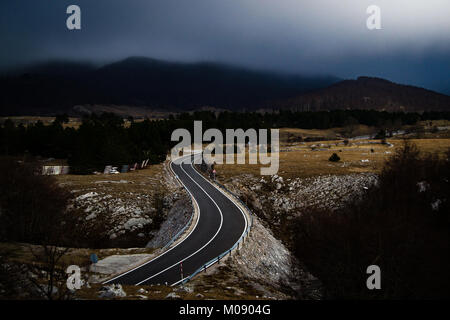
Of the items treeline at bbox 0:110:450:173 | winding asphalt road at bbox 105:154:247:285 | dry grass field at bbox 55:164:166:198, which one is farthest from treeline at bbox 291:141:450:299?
treeline at bbox 0:110:450:173

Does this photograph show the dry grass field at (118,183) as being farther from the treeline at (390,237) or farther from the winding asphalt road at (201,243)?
the treeline at (390,237)

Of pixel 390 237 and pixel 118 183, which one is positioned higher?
pixel 118 183

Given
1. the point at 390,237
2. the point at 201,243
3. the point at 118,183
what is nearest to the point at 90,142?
the point at 118,183

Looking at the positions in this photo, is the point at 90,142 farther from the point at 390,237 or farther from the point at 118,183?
the point at 390,237

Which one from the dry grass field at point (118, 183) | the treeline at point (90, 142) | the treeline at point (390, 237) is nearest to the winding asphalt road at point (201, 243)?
the dry grass field at point (118, 183)

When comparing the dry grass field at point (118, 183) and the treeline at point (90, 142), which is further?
the treeline at point (90, 142)

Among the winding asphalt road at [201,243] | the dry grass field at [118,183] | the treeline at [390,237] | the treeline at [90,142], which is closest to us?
the winding asphalt road at [201,243]

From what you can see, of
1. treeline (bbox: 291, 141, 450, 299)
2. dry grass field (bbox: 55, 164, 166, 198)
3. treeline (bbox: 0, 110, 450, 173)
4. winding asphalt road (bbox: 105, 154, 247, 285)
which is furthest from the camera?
treeline (bbox: 0, 110, 450, 173)

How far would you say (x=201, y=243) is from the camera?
28906mm

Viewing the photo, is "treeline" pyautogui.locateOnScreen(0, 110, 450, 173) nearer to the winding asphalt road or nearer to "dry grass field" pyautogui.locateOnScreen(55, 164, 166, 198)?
"dry grass field" pyautogui.locateOnScreen(55, 164, 166, 198)

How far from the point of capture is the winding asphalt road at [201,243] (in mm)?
22047

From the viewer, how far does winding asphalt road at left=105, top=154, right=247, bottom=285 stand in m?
22.0

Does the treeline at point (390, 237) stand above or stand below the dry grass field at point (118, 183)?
below
